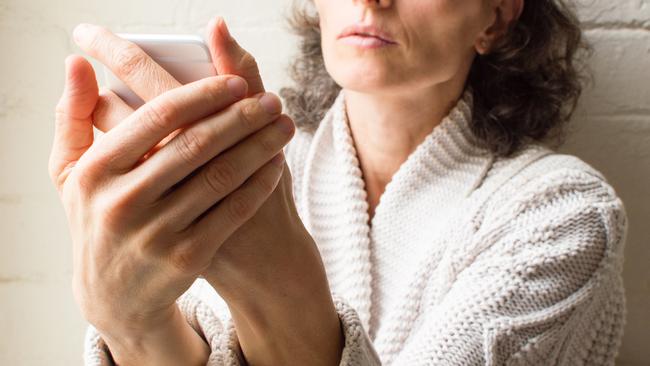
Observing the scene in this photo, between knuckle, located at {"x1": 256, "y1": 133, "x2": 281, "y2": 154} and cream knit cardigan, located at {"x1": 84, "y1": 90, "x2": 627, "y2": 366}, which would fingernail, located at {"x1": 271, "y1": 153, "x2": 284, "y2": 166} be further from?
cream knit cardigan, located at {"x1": 84, "y1": 90, "x2": 627, "y2": 366}

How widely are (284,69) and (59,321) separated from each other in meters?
0.59

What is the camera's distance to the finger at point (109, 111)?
1.97 feet

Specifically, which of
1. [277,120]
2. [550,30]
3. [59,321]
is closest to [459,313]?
[277,120]

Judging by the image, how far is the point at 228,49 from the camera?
565mm

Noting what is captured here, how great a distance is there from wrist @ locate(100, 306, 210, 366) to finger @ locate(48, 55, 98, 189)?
15 cm

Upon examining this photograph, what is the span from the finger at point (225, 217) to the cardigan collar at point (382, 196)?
416mm

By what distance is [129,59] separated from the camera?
57 centimetres

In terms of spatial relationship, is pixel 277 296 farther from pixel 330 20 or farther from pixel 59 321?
pixel 59 321

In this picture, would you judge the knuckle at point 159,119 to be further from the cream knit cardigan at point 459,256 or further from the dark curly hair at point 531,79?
the dark curly hair at point 531,79

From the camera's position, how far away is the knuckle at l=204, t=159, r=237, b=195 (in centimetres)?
55

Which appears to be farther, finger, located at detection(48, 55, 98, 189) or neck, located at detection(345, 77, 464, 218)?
neck, located at detection(345, 77, 464, 218)

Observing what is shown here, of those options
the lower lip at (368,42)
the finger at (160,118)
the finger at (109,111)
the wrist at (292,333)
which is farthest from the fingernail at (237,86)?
the lower lip at (368,42)

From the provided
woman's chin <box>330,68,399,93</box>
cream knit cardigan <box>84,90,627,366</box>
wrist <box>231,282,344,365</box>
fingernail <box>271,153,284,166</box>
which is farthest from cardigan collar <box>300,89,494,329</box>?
fingernail <box>271,153,284,166</box>

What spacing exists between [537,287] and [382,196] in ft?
0.88
